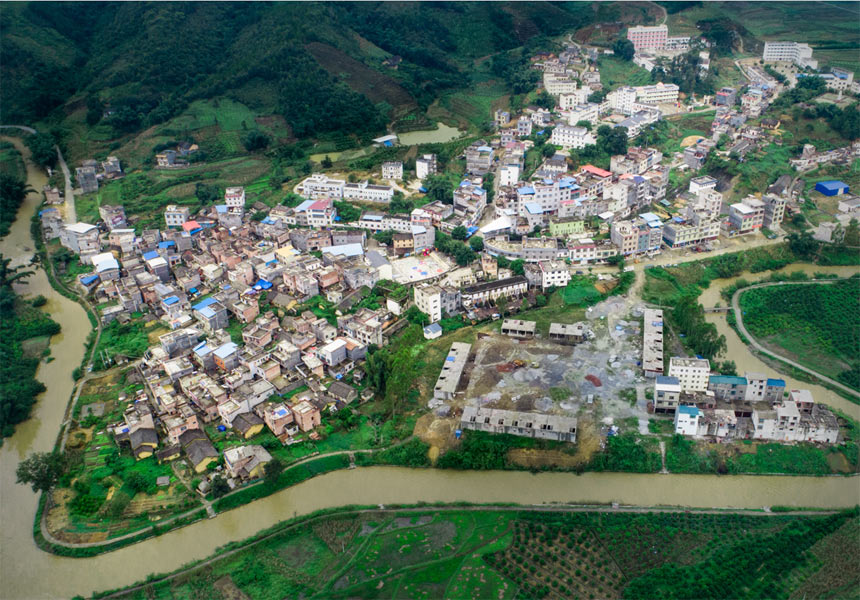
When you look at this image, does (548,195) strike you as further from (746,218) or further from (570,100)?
(570,100)

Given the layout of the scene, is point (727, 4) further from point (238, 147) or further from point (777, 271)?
point (238, 147)

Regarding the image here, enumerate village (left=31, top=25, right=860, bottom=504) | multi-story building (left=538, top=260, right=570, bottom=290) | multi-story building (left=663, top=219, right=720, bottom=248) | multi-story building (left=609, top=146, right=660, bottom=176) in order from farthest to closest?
multi-story building (left=609, top=146, right=660, bottom=176)
multi-story building (left=663, top=219, right=720, bottom=248)
multi-story building (left=538, top=260, right=570, bottom=290)
village (left=31, top=25, right=860, bottom=504)

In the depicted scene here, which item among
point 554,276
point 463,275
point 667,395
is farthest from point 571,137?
point 667,395

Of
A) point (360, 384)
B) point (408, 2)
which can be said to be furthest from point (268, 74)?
point (360, 384)

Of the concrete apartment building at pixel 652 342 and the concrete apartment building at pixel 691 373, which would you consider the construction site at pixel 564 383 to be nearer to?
the concrete apartment building at pixel 652 342

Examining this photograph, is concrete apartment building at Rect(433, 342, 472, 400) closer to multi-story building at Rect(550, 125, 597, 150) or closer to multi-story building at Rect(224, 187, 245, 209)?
multi-story building at Rect(224, 187, 245, 209)

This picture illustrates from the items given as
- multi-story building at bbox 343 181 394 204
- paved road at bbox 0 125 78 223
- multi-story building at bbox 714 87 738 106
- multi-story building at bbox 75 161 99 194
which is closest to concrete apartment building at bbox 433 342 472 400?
multi-story building at bbox 343 181 394 204
